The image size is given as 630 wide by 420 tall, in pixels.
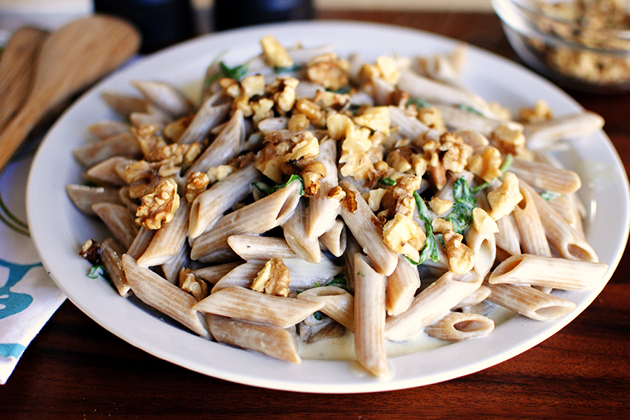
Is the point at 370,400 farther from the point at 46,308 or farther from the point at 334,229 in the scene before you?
the point at 46,308

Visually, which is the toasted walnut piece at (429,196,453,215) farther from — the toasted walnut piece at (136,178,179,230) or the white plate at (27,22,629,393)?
the toasted walnut piece at (136,178,179,230)

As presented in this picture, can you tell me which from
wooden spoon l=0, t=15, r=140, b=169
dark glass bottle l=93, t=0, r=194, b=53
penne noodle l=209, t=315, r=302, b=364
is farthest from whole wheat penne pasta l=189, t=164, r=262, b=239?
dark glass bottle l=93, t=0, r=194, b=53

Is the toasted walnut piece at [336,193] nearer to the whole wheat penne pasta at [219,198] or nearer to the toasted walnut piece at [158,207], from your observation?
the whole wheat penne pasta at [219,198]

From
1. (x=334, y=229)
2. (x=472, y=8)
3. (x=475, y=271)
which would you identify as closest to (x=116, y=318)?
(x=334, y=229)

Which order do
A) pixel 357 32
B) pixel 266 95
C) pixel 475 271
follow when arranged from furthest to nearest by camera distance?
pixel 357 32 → pixel 266 95 → pixel 475 271

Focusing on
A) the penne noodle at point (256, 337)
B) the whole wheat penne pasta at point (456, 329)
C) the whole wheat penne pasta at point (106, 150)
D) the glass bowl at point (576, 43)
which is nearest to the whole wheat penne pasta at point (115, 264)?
the penne noodle at point (256, 337)

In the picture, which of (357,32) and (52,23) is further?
(52,23)

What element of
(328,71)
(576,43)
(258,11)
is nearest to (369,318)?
(328,71)
